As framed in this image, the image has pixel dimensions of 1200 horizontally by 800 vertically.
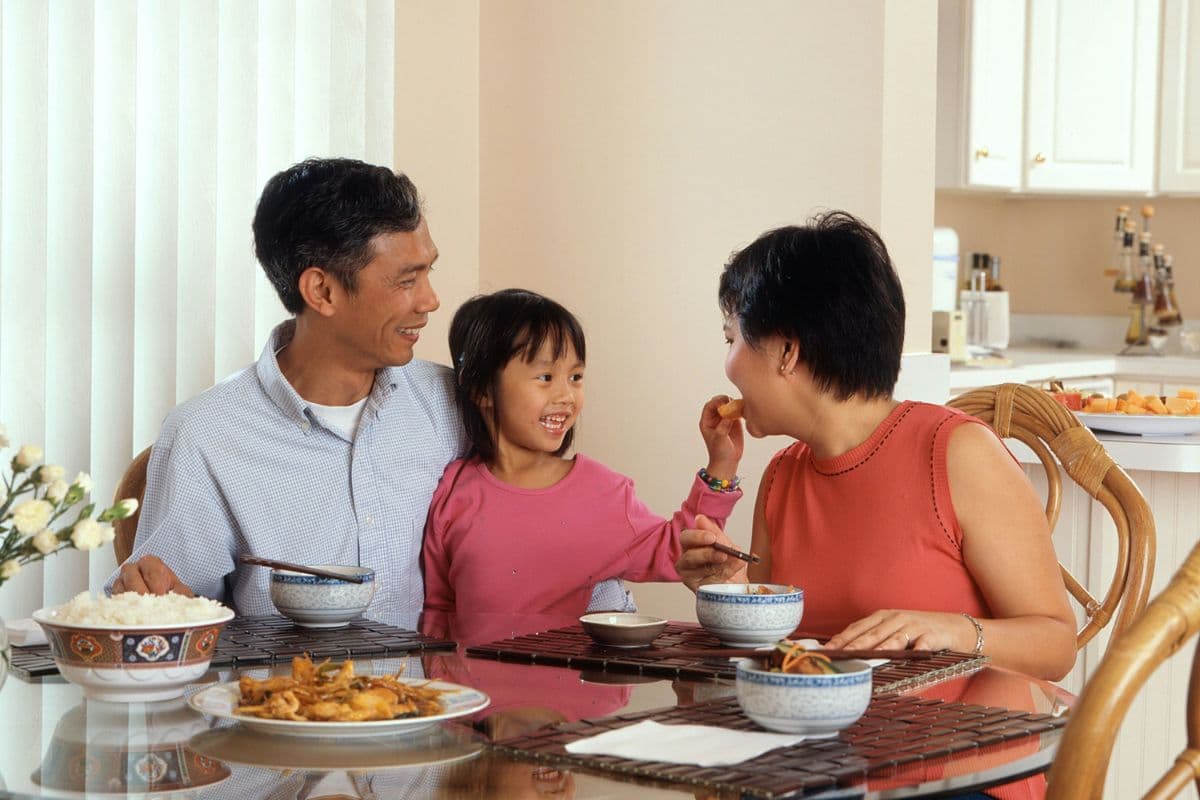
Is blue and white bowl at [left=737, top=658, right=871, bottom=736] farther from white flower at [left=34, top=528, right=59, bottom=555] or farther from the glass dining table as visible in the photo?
white flower at [left=34, top=528, right=59, bottom=555]

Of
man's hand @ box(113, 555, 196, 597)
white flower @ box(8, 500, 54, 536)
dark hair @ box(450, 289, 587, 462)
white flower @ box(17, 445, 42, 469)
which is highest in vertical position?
dark hair @ box(450, 289, 587, 462)

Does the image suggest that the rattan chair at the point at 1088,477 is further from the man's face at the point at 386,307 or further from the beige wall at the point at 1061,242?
the beige wall at the point at 1061,242

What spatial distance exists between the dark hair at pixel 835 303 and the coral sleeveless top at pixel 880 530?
0.25 ft

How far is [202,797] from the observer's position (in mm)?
1062

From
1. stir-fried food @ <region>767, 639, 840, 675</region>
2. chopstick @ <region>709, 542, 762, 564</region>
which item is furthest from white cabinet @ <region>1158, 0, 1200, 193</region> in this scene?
stir-fried food @ <region>767, 639, 840, 675</region>

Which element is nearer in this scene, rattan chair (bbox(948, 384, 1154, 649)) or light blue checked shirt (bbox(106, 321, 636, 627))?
rattan chair (bbox(948, 384, 1154, 649))

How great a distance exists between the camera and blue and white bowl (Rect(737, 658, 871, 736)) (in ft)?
3.74

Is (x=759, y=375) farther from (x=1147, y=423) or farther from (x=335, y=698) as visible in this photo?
(x=1147, y=423)

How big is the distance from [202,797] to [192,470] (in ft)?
3.29

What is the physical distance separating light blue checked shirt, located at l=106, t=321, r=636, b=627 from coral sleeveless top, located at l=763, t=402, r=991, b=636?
0.39 meters

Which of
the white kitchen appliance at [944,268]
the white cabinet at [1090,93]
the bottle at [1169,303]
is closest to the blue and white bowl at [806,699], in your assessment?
the white kitchen appliance at [944,268]

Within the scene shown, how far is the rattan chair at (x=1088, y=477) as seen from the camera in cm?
191

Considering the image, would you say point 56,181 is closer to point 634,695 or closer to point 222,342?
point 222,342

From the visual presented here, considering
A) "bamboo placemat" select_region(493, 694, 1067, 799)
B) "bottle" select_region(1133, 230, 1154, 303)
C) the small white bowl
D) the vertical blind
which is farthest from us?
"bottle" select_region(1133, 230, 1154, 303)
